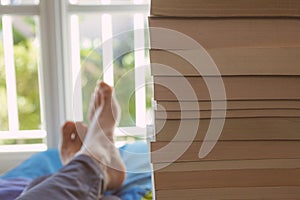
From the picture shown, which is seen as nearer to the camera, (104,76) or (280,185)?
(280,185)

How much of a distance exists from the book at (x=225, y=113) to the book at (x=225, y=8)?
95mm

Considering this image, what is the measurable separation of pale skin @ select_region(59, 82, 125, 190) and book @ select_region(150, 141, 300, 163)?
1.23ft

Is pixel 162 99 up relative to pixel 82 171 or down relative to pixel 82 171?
up

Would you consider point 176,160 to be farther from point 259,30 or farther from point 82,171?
point 82,171

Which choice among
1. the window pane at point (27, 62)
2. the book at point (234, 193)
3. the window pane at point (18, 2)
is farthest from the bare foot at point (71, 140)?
the book at point (234, 193)

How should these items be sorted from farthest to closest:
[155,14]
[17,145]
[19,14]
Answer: [17,145]
[19,14]
[155,14]

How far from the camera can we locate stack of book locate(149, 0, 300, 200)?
1.28ft

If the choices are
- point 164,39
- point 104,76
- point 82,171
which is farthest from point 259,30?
point 104,76

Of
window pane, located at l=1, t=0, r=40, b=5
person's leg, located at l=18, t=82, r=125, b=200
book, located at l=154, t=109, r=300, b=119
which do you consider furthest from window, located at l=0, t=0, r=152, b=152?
book, located at l=154, t=109, r=300, b=119

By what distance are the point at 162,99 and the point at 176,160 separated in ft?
0.22

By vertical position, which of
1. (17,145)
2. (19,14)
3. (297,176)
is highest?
(19,14)

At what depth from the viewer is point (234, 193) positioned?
1.39 ft

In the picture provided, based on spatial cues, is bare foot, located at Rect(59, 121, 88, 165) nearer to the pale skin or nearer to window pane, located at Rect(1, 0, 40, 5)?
the pale skin

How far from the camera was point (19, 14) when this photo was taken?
3.89 feet
